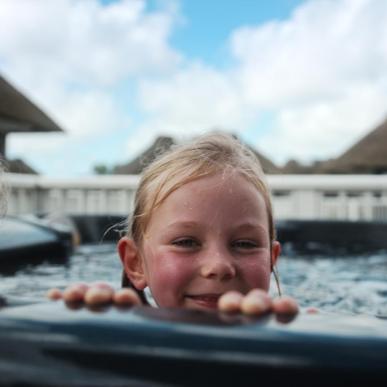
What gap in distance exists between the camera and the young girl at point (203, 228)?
1.26 metres

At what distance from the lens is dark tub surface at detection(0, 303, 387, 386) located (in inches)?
22.2

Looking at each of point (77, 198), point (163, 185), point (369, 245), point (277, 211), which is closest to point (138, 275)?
point (163, 185)

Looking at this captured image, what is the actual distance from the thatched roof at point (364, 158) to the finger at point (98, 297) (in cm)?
1793

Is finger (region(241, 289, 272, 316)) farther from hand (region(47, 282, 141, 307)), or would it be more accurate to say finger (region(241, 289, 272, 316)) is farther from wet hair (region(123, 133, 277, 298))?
wet hair (region(123, 133, 277, 298))

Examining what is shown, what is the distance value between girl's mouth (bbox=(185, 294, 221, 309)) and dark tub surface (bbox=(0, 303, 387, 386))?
0.57m

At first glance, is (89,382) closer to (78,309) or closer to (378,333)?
(78,309)

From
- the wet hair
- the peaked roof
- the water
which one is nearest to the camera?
the wet hair

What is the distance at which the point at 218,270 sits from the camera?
3.99ft

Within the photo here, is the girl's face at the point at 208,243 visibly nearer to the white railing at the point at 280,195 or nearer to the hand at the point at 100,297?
the hand at the point at 100,297

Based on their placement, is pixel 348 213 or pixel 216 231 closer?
pixel 216 231

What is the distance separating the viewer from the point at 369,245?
5469 millimetres

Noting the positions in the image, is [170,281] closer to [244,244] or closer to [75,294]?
[244,244]

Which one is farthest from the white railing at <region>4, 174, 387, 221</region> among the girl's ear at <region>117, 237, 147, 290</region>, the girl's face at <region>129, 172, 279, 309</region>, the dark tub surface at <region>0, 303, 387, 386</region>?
the dark tub surface at <region>0, 303, 387, 386</region>

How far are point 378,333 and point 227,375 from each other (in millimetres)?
174
